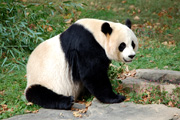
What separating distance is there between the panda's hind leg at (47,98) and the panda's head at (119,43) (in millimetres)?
881

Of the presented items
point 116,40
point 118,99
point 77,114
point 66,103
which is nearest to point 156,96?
point 118,99

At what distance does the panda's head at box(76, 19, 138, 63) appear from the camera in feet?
12.1

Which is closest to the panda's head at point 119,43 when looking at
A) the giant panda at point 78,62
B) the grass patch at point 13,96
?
the giant panda at point 78,62

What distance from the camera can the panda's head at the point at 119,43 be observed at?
3.69 m

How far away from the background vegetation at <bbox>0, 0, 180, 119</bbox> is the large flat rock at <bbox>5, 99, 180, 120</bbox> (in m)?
0.30

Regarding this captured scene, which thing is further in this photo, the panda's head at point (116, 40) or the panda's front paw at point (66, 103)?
the panda's front paw at point (66, 103)

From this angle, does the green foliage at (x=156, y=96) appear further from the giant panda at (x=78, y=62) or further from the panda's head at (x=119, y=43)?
the panda's head at (x=119, y=43)

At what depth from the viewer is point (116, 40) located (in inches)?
147

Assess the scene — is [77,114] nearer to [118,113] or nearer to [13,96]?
[118,113]

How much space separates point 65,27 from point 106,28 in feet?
14.2

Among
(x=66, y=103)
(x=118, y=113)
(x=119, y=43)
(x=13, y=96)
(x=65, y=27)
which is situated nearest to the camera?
(x=118, y=113)

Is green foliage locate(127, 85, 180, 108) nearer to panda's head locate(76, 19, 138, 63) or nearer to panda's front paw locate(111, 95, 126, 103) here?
panda's front paw locate(111, 95, 126, 103)

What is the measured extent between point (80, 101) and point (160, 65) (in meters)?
2.49

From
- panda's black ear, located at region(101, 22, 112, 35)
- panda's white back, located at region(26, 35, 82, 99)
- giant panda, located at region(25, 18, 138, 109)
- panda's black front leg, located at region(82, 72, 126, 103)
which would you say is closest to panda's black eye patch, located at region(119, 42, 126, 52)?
giant panda, located at region(25, 18, 138, 109)
